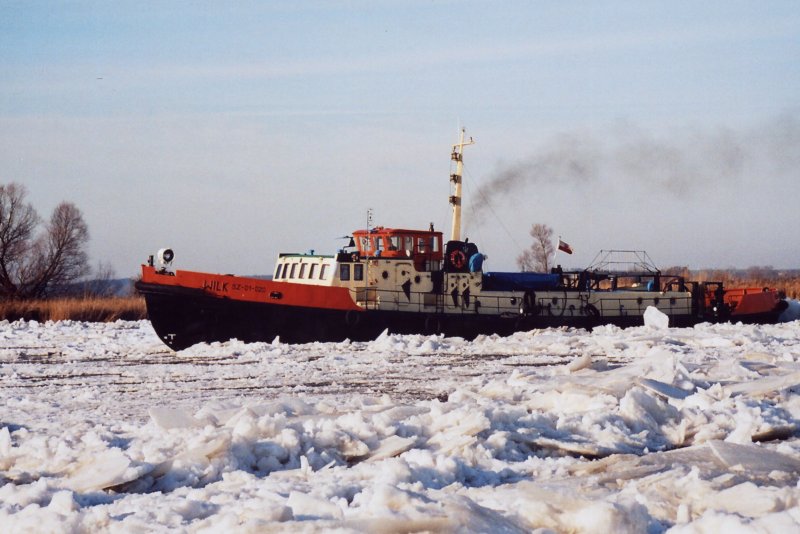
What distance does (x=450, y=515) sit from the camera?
5.98m

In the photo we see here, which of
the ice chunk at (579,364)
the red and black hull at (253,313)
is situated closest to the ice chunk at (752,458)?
the ice chunk at (579,364)

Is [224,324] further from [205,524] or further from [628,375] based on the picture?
[205,524]

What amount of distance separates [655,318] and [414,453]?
52.8 feet

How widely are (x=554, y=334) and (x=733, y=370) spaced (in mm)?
8628

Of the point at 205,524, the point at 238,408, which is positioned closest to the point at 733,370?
the point at 238,408

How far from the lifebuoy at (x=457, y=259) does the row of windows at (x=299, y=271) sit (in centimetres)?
302

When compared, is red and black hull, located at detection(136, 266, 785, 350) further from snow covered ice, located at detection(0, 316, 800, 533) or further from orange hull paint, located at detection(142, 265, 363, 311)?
snow covered ice, located at detection(0, 316, 800, 533)

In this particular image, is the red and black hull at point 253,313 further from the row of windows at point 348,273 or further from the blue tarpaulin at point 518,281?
the blue tarpaulin at point 518,281

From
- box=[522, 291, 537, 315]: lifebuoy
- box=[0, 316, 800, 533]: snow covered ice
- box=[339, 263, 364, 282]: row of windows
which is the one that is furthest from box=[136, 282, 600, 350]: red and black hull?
box=[0, 316, 800, 533]: snow covered ice

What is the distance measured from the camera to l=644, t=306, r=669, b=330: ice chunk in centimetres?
2241

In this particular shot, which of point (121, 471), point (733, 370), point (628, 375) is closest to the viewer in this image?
point (121, 471)

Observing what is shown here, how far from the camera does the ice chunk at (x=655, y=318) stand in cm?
2241

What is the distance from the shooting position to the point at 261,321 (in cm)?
1992

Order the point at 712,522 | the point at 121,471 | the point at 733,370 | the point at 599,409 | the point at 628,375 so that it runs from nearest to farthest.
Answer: the point at 712,522 < the point at 121,471 < the point at 599,409 < the point at 628,375 < the point at 733,370
